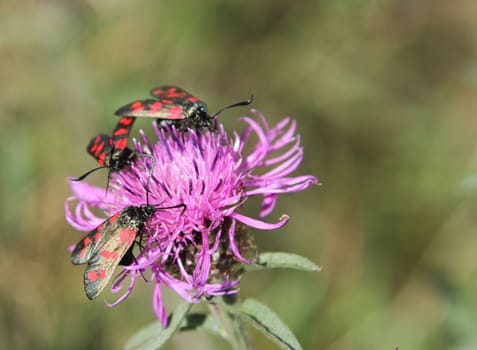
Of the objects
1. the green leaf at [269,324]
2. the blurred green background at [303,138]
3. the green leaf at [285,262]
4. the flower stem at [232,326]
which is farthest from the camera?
the blurred green background at [303,138]

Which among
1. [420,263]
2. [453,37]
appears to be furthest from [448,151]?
[453,37]

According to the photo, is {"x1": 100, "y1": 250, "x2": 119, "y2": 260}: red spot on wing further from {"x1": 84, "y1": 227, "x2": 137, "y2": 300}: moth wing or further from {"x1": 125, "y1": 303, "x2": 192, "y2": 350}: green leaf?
{"x1": 125, "y1": 303, "x2": 192, "y2": 350}: green leaf

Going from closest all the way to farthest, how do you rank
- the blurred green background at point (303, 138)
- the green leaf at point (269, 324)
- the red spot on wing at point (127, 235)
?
the green leaf at point (269, 324) → the red spot on wing at point (127, 235) → the blurred green background at point (303, 138)

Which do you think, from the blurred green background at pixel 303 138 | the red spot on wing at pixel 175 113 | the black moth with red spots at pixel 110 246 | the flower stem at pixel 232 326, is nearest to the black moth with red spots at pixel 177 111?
the red spot on wing at pixel 175 113

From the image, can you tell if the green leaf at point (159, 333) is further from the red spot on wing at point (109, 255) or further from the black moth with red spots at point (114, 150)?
the black moth with red spots at point (114, 150)

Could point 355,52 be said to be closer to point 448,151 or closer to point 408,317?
point 448,151

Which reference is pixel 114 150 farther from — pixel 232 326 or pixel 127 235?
pixel 232 326
